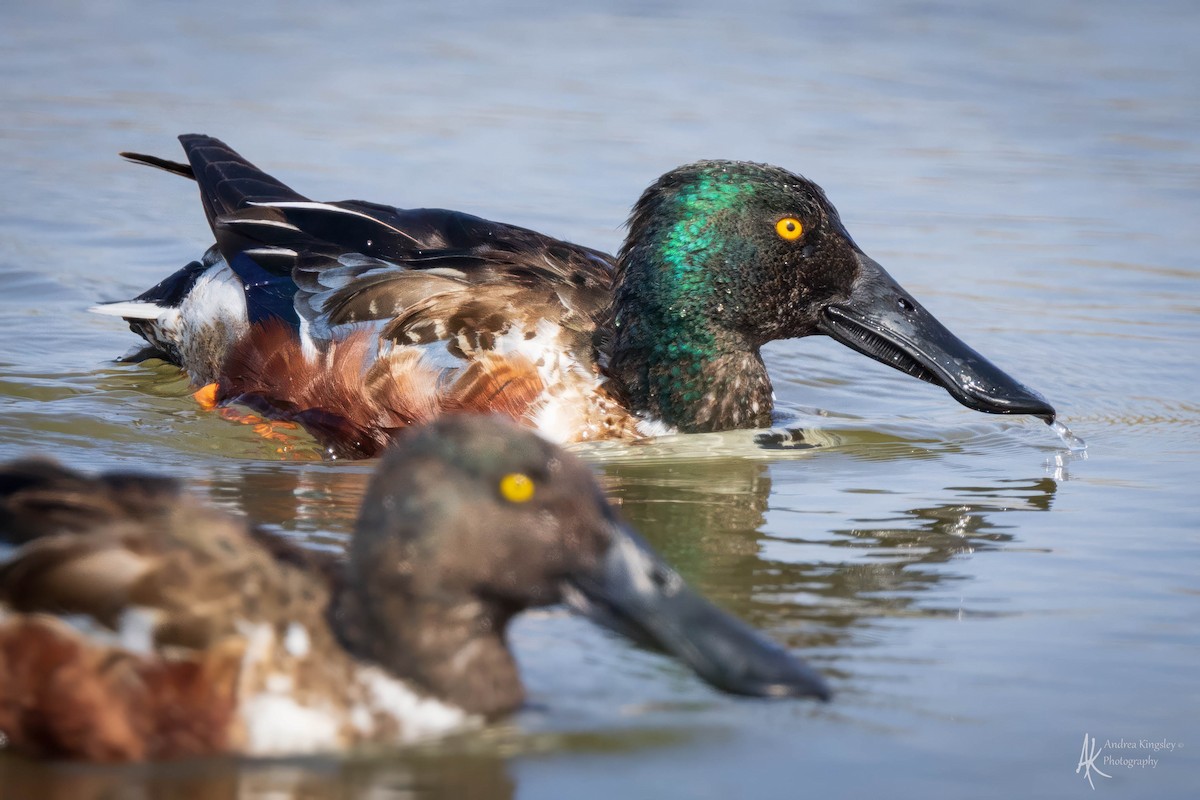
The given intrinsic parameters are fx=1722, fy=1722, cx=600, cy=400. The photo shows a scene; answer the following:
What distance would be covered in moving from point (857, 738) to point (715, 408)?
3250mm

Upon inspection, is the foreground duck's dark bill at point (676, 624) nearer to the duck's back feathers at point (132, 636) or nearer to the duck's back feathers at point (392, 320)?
the duck's back feathers at point (132, 636)

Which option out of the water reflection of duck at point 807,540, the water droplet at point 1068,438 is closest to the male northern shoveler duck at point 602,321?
the water droplet at point 1068,438

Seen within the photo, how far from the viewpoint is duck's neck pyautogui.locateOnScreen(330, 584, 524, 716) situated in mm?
3953

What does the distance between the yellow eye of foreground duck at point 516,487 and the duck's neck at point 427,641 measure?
0.27 metres

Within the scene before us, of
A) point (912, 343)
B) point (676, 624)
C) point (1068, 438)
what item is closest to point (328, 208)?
point (912, 343)

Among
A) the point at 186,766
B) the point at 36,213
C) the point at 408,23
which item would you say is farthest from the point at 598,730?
the point at 408,23

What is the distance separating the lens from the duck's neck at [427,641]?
3953 millimetres

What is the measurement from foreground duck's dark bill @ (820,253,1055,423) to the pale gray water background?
0.28 m

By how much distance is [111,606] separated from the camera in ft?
12.6

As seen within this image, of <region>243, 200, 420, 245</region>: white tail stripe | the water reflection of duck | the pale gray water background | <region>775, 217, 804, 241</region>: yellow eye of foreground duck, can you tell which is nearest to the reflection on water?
the pale gray water background

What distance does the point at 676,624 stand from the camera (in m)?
3.97

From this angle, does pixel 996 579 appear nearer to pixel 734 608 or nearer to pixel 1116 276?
pixel 734 608

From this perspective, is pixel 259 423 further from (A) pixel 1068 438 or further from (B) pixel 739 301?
(A) pixel 1068 438

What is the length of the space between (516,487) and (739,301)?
3415mm
